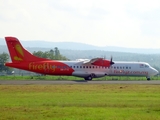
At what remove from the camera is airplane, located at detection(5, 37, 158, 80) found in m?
56.0

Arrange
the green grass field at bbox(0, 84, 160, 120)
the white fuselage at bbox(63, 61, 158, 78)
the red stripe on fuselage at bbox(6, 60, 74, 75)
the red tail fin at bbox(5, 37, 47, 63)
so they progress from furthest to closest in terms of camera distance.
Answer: the white fuselage at bbox(63, 61, 158, 78), the red stripe on fuselage at bbox(6, 60, 74, 75), the red tail fin at bbox(5, 37, 47, 63), the green grass field at bbox(0, 84, 160, 120)

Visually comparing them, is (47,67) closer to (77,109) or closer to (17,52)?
(17,52)

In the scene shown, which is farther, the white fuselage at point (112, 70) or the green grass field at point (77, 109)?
the white fuselage at point (112, 70)

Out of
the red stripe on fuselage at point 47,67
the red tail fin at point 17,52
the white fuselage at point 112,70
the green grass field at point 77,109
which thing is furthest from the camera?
the white fuselage at point 112,70

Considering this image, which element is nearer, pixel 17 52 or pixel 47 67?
pixel 17 52

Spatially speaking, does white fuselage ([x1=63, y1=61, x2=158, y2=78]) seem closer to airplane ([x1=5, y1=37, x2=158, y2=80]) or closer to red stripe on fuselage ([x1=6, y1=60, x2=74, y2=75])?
airplane ([x1=5, y1=37, x2=158, y2=80])

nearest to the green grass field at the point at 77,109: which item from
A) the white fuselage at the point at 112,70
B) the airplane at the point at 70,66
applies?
the airplane at the point at 70,66

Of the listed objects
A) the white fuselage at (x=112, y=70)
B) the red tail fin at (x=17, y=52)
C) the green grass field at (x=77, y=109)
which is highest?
the red tail fin at (x=17, y=52)

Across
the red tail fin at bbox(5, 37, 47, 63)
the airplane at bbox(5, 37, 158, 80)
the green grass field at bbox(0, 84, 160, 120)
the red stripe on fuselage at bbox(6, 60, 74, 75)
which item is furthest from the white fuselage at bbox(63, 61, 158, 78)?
the green grass field at bbox(0, 84, 160, 120)

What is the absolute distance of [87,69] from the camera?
59562mm

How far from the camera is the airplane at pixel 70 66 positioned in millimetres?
55969

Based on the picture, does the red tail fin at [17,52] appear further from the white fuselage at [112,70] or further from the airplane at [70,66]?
the white fuselage at [112,70]

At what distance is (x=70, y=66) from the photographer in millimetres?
58312

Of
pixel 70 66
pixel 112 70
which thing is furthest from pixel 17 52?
pixel 112 70
